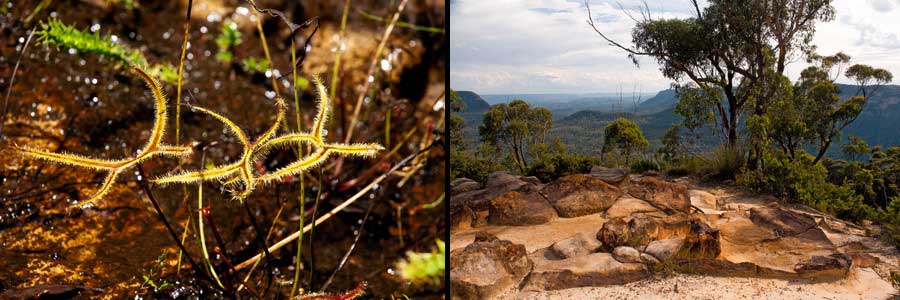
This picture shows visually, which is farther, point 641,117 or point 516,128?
point 516,128

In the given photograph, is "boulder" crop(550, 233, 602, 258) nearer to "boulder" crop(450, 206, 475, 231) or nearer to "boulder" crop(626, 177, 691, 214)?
"boulder" crop(626, 177, 691, 214)

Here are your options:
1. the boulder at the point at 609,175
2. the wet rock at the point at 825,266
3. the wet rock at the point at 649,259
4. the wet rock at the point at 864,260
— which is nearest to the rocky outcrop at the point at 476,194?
the boulder at the point at 609,175

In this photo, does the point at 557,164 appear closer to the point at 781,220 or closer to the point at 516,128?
the point at 516,128

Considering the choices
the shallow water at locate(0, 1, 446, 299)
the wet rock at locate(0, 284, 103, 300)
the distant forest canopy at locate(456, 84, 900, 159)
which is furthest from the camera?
the distant forest canopy at locate(456, 84, 900, 159)

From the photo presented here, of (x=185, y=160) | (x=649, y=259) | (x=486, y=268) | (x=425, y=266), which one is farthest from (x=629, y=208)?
(x=185, y=160)

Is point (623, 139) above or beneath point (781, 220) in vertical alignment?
above

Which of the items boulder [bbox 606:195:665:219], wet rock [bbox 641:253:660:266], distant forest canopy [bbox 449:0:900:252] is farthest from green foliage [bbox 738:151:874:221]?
wet rock [bbox 641:253:660:266]
